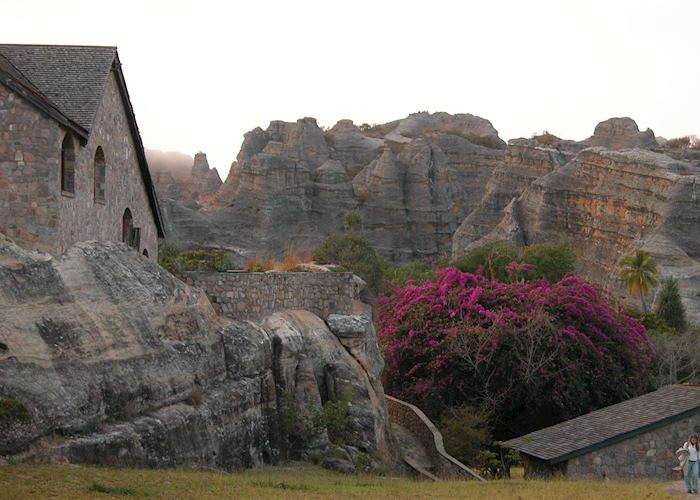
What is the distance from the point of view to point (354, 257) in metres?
59.4

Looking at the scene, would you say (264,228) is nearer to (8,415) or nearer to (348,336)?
(348,336)

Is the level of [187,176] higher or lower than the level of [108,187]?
higher

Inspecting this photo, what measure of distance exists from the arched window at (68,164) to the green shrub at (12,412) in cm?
560

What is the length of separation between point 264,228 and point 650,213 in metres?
31.8

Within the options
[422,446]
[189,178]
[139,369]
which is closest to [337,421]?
[139,369]

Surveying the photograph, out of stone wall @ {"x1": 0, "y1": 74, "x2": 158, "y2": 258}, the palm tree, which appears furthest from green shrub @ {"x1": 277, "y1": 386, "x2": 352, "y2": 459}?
the palm tree

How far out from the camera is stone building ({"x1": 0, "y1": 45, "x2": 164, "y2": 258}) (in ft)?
52.1

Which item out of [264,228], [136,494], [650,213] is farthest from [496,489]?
[264,228]

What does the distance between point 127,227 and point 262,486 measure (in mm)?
9339

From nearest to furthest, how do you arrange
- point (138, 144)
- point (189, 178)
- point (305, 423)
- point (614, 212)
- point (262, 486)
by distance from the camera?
point (262, 486), point (305, 423), point (138, 144), point (614, 212), point (189, 178)

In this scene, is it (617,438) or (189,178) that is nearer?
(617,438)

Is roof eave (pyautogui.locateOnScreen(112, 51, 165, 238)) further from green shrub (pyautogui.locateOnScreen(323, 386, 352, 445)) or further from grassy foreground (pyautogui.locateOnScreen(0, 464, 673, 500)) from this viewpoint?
grassy foreground (pyautogui.locateOnScreen(0, 464, 673, 500))

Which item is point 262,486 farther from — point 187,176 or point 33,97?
point 187,176

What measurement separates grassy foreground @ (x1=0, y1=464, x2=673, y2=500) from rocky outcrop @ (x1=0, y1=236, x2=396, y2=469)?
642 millimetres
